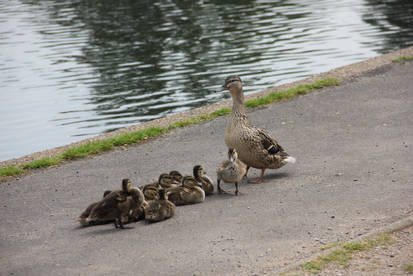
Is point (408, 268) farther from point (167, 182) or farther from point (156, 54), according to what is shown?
point (156, 54)

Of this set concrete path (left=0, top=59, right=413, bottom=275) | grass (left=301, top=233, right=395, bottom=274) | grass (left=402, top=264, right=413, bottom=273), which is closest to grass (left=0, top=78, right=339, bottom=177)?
concrete path (left=0, top=59, right=413, bottom=275)

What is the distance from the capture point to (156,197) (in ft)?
28.6

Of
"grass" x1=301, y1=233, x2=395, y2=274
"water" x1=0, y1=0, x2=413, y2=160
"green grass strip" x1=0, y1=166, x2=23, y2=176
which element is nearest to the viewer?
"grass" x1=301, y1=233, x2=395, y2=274

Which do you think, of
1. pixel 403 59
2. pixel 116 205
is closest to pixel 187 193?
pixel 116 205

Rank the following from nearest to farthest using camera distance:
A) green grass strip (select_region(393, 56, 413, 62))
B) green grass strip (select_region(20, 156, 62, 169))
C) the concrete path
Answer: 1. the concrete path
2. green grass strip (select_region(20, 156, 62, 169))
3. green grass strip (select_region(393, 56, 413, 62))

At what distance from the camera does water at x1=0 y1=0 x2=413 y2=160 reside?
63.7 ft

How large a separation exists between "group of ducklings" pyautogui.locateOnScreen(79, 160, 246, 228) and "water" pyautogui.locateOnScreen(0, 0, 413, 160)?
27.3 ft

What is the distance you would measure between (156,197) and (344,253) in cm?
317

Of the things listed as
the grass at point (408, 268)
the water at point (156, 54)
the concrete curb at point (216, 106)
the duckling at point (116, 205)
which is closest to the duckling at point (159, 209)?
the duckling at point (116, 205)

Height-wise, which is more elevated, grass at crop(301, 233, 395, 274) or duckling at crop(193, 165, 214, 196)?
grass at crop(301, 233, 395, 274)

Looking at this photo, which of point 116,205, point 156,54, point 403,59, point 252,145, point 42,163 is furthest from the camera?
point 156,54

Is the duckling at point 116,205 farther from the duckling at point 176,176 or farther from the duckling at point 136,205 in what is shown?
the duckling at point 176,176

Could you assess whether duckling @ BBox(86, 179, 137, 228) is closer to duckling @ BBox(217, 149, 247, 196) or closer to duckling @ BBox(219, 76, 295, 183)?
duckling @ BBox(217, 149, 247, 196)

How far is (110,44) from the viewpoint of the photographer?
103 feet
